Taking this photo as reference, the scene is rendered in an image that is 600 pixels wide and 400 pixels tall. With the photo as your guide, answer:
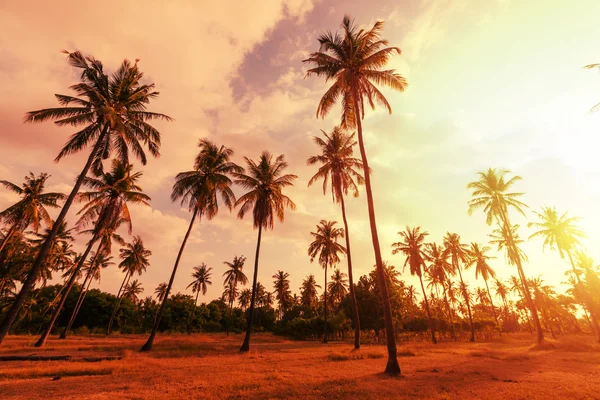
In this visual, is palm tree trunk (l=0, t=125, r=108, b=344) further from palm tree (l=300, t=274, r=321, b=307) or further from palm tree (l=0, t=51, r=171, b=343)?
palm tree (l=300, t=274, r=321, b=307)

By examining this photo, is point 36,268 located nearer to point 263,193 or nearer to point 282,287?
point 263,193

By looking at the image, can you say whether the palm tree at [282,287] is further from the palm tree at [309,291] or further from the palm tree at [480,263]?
the palm tree at [480,263]


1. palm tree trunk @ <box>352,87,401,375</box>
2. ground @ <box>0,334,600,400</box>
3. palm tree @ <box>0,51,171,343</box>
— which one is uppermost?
palm tree @ <box>0,51,171,343</box>

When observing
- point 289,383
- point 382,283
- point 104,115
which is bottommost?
point 289,383

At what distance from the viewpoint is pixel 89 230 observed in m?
30.2

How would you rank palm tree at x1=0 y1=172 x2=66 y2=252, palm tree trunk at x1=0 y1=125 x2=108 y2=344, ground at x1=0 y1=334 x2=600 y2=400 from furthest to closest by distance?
palm tree at x1=0 y1=172 x2=66 y2=252 → palm tree trunk at x1=0 y1=125 x2=108 y2=344 → ground at x1=0 y1=334 x2=600 y2=400

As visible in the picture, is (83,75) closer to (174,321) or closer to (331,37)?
(331,37)

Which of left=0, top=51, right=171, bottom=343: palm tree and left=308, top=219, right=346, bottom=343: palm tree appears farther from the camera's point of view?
left=308, top=219, right=346, bottom=343: palm tree

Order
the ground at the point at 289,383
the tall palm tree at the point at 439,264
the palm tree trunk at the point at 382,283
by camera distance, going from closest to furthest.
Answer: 1. the ground at the point at 289,383
2. the palm tree trunk at the point at 382,283
3. the tall palm tree at the point at 439,264

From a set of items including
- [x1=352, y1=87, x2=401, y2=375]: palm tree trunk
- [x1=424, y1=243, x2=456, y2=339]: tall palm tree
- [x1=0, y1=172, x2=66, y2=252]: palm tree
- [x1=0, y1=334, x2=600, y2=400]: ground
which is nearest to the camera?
[x1=0, y1=334, x2=600, y2=400]: ground

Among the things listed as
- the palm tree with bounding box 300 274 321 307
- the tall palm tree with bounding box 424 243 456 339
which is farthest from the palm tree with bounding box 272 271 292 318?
the tall palm tree with bounding box 424 243 456 339

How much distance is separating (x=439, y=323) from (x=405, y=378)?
45527mm

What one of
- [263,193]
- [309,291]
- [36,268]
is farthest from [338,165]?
[309,291]

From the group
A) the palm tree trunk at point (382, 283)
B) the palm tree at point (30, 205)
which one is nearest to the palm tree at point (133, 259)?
the palm tree at point (30, 205)
